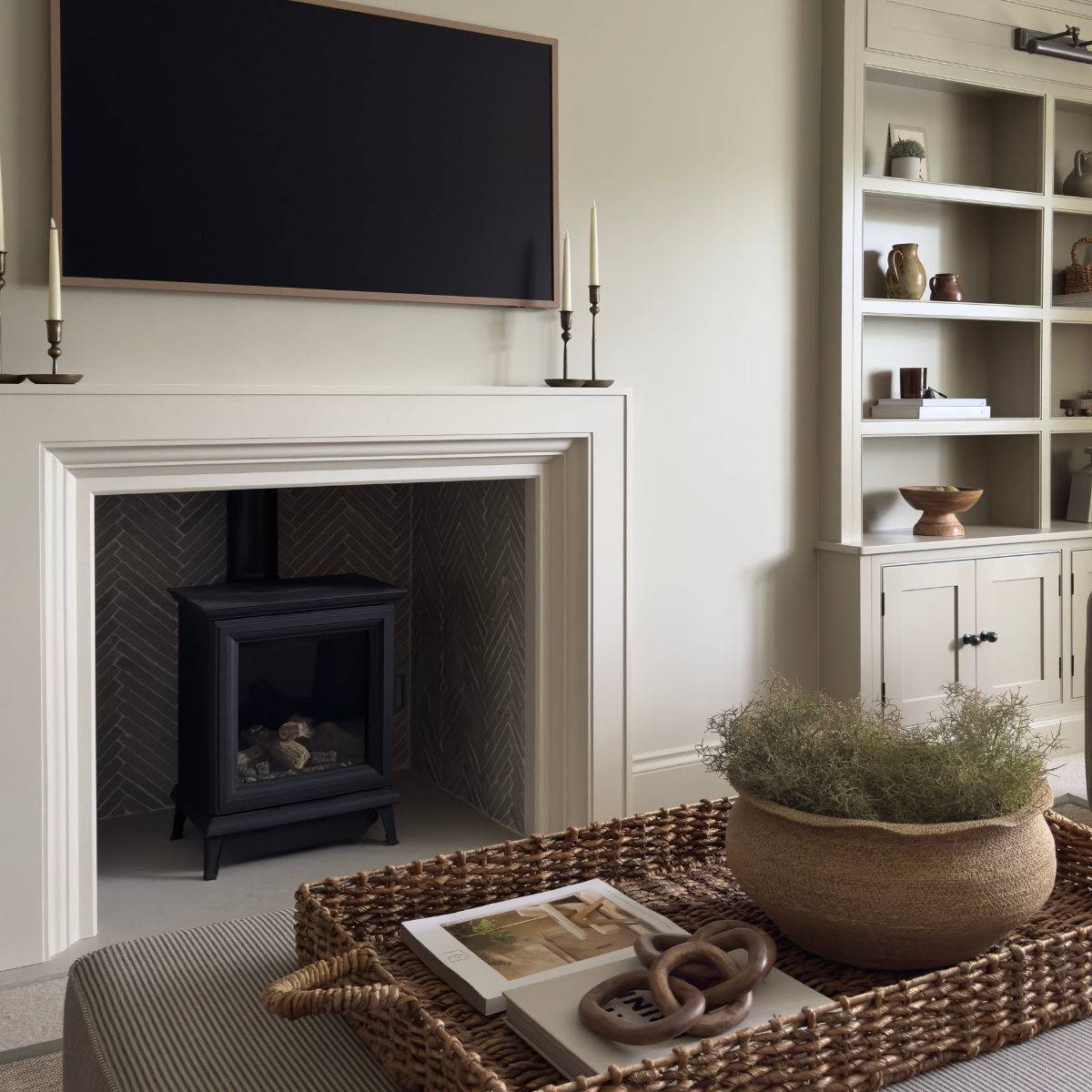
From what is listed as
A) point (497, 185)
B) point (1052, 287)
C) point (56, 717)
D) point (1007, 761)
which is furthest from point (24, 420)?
point (1052, 287)

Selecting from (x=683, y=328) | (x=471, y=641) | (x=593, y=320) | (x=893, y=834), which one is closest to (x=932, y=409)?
(x=683, y=328)

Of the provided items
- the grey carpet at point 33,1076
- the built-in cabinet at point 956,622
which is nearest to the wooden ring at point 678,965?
the grey carpet at point 33,1076

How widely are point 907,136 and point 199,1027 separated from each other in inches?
141

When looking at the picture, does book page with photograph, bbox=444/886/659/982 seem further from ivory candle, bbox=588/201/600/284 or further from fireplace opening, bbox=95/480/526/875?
ivory candle, bbox=588/201/600/284

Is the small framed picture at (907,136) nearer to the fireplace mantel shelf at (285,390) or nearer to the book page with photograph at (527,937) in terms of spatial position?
the fireplace mantel shelf at (285,390)

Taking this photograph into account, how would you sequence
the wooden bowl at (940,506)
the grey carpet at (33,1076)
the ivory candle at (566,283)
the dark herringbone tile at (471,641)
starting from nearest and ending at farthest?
the grey carpet at (33,1076), the ivory candle at (566,283), the dark herringbone tile at (471,641), the wooden bowl at (940,506)

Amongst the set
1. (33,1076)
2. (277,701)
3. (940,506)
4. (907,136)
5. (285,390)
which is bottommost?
(33,1076)

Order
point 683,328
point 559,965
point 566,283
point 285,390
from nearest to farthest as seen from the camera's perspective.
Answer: point 559,965
point 285,390
point 566,283
point 683,328

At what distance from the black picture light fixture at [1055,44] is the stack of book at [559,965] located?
11.2 ft

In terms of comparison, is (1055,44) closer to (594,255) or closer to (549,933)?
(594,255)

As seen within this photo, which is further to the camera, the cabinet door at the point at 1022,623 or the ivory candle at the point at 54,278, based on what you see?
the cabinet door at the point at 1022,623

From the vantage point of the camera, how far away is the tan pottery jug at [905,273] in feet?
11.8

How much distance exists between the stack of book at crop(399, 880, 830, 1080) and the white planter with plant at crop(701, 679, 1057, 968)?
0.09 meters

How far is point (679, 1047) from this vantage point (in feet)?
2.99
